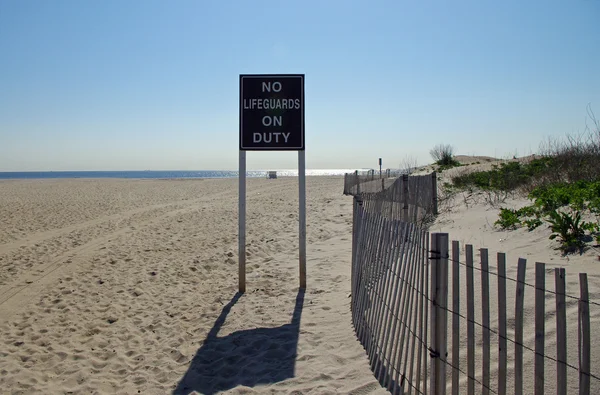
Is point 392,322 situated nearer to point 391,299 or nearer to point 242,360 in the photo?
point 391,299

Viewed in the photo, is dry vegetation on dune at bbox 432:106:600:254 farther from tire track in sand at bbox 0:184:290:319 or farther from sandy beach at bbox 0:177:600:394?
tire track in sand at bbox 0:184:290:319

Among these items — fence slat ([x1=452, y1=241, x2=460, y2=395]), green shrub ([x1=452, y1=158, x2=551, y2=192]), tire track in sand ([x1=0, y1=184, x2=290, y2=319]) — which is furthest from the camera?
green shrub ([x1=452, y1=158, x2=551, y2=192])

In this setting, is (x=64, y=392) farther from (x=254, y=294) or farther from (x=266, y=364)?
(x=254, y=294)

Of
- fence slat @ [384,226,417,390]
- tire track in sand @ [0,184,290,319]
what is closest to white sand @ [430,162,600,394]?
fence slat @ [384,226,417,390]

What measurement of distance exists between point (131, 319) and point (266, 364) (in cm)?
243

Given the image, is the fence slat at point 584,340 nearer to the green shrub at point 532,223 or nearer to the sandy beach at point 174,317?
the sandy beach at point 174,317

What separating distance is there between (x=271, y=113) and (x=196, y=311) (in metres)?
3.00

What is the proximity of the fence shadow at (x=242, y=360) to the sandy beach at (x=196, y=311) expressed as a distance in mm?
15

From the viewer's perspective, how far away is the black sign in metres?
6.97

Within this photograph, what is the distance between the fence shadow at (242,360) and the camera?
14.1 feet

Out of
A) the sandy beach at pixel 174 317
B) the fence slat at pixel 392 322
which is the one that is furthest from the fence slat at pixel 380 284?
the sandy beach at pixel 174 317

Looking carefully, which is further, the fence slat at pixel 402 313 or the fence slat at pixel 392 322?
the fence slat at pixel 392 322

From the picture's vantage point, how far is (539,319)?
2234mm

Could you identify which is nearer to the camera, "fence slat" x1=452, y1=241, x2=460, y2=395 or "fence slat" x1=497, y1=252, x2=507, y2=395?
"fence slat" x1=497, y1=252, x2=507, y2=395
